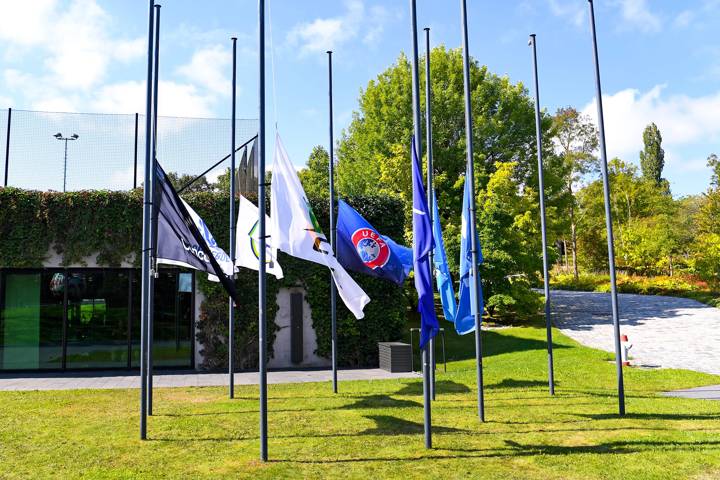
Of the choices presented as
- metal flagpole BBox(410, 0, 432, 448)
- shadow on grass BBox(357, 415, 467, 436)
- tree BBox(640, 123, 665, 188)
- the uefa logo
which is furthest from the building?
tree BBox(640, 123, 665, 188)

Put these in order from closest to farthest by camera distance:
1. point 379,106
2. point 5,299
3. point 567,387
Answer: point 567,387 < point 5,299 < point 379,106

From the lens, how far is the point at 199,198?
1809 centimetres

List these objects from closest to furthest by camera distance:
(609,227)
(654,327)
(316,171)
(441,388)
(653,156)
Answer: (609,227), (441,388), (654,327), (316,171), (653,156)

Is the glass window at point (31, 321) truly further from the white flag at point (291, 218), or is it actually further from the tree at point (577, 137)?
the tree at point (577, 137)

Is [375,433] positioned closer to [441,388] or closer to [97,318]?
[441,388]

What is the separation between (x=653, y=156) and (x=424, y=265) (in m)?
69.7

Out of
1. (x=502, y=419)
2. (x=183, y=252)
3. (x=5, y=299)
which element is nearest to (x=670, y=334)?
(x=502, y=419)

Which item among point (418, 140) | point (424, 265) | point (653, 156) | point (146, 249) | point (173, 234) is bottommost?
point (424, 265)

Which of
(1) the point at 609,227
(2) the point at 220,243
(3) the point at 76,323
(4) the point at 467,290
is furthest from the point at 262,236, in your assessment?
(3) the point at 76,323

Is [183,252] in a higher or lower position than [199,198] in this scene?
lower

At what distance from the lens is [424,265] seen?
897 centimetres

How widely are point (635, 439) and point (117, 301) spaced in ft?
49.5

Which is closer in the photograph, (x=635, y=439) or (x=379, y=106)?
(x=635, y=439)

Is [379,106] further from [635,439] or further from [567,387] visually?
[635,439]
